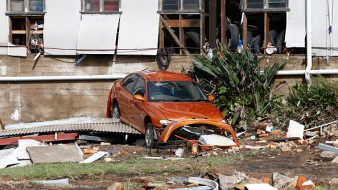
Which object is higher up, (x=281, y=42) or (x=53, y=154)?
(x=281, y=42)

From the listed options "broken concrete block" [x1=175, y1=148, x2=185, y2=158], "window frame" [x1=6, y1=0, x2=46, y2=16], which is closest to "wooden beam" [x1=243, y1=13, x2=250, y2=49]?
"broken concrete block" [x1=175, y1=148, x2=185, y2=158]

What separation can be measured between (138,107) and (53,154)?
2485 millimetres

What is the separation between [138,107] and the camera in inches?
408

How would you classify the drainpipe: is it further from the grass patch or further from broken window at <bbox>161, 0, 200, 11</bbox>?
the grass patch

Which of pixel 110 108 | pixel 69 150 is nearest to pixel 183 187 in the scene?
pixel 69 150

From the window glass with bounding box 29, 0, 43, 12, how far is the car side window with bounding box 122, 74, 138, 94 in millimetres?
4293

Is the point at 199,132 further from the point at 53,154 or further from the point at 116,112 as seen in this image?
the point at 116,112

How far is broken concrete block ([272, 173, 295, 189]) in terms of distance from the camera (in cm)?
616

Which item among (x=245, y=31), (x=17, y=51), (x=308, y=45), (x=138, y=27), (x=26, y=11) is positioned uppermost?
(x=26, y=11)

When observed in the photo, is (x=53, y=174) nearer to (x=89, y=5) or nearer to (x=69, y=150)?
(x=69, y=150)

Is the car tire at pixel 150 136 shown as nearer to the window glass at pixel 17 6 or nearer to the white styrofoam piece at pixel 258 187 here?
the white styrofoam piece at pixel 258 187

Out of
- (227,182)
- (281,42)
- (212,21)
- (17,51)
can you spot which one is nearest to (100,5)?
(17,51)

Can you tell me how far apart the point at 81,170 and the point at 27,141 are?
2638 millimetres

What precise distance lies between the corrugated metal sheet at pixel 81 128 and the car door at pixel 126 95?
1.04 feet
